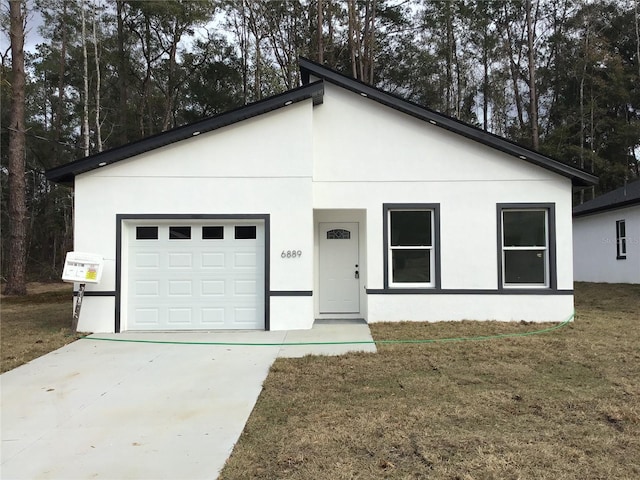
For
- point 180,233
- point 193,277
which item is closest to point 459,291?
point 193,277

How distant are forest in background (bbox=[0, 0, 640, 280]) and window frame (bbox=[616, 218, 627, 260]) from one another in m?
11.2

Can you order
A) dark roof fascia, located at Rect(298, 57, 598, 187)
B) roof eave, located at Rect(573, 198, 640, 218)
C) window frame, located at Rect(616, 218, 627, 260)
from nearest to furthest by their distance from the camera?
dark roof fascia, located at Rect(298, 57, 598, 187) < roof eave, located at Rect(573, 198, 640, 218) < window frame, located at Rect(616, 218, 627, 260)

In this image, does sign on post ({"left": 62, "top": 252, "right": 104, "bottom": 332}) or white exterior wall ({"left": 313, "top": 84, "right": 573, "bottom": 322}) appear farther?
white exterior wall ({"left": 313, "top": 84, "right": 573, "bottom": 322})

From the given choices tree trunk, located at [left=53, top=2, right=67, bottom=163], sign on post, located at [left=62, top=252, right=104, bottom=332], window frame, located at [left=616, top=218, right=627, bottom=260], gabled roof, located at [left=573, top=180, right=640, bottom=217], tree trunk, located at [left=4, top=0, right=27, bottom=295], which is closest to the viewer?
sign on post, located at [left=62, top=252, right=104, bottom=332]

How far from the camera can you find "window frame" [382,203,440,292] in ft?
32.5

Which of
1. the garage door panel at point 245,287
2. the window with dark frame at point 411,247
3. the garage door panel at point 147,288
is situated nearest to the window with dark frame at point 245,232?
the garage door panel at point 245,287

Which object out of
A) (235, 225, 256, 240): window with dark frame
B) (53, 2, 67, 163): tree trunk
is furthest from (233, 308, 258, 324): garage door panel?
(53, 2, 67, 163): tree trunk

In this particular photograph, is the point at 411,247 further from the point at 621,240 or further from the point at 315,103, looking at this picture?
the point at 621,240

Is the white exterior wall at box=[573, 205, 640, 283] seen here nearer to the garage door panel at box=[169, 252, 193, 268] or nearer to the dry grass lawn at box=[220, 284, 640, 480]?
the dry grass lawn at box=[220, 284, 640, 480]

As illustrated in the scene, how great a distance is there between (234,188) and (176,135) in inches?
60.4

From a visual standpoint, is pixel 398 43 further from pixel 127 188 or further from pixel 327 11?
pixel 127 188

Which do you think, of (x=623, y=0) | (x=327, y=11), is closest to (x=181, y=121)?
(x=327, y=11)

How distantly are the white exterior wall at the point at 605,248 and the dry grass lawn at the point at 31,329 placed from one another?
17386 mm

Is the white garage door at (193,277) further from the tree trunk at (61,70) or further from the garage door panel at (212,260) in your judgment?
the tree trunk at (61,70)
